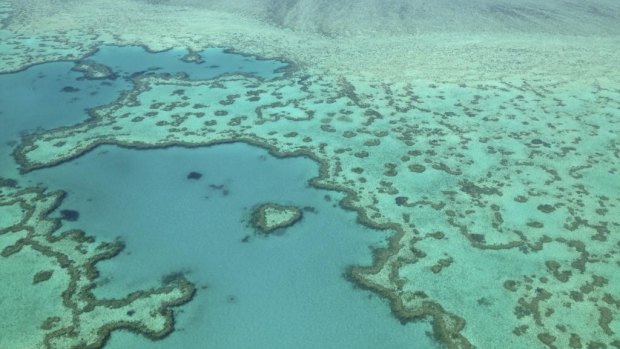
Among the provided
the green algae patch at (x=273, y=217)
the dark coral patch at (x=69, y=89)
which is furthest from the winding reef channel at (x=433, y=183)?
the dark coral patch at (x=69, y=89)

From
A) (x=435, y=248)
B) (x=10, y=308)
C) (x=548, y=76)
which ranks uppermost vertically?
(x=548, y=76)

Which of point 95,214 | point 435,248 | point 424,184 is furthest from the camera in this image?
point 424,184

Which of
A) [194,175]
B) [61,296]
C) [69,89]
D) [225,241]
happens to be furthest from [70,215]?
[69,89]

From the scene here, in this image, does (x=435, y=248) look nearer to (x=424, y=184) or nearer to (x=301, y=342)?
(x=424, y=184)

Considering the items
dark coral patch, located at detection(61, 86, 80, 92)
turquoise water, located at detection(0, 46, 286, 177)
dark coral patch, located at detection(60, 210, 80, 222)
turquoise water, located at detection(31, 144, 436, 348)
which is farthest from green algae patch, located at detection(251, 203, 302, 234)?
dark coral patch, located at detection(61, 86, 80, 92)

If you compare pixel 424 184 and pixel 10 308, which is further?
pixel 424 184

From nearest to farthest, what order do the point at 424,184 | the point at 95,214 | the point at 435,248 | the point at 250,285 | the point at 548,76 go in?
the point at 250,285, the point at 435,248, the point at 95,214, the point at 424,184, the point at 548,76

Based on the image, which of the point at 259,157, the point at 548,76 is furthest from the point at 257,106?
the point at 548,76

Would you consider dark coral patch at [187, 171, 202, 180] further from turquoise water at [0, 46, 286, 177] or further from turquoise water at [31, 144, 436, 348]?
turquoise water at [0, 46, 286, 177]
